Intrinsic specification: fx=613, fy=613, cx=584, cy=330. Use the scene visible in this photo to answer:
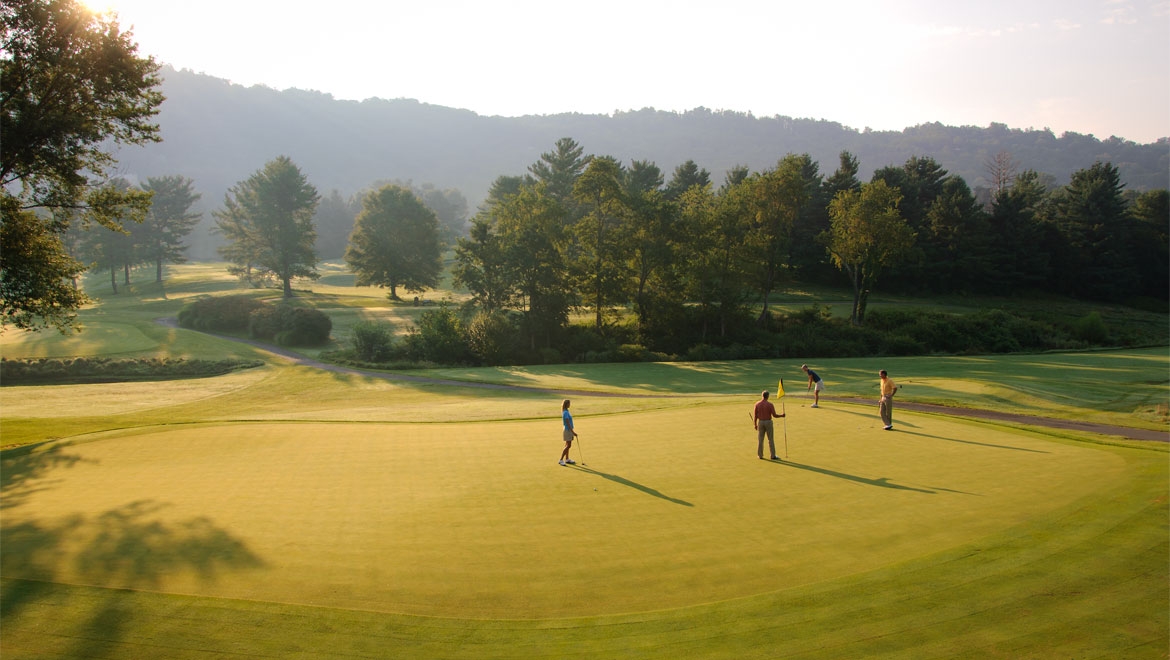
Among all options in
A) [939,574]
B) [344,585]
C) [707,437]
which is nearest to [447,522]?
[344,585]

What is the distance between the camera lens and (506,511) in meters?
11.2

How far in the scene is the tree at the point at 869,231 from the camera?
182ft

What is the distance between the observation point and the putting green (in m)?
8.51

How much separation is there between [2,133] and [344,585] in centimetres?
2157

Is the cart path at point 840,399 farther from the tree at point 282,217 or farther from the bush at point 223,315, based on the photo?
the tree at point 282,217

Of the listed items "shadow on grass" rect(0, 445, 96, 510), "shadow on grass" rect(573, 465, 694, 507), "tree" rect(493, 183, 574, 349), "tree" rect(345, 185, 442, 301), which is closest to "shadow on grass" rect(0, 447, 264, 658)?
"shadow on grass" rect(0, 445, 96, 510)

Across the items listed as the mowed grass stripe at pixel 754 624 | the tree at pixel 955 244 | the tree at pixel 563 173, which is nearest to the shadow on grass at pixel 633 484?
the mowed grass stripe at pixel 754 624

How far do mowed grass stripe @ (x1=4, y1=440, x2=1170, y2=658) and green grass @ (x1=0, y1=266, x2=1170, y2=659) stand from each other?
35 millimetres

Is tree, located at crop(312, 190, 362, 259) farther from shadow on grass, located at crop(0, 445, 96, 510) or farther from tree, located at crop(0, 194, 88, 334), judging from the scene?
shadow on grass, located at crop(0, 445, 96, 510)

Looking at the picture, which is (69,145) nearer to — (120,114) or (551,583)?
(120,114)

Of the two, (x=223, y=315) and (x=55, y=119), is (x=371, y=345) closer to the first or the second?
(x=223, y=315)

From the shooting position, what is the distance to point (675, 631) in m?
7.48

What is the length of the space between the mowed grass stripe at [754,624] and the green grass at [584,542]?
4 centimetres

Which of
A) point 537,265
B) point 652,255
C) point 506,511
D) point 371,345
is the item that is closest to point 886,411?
point 506,511
